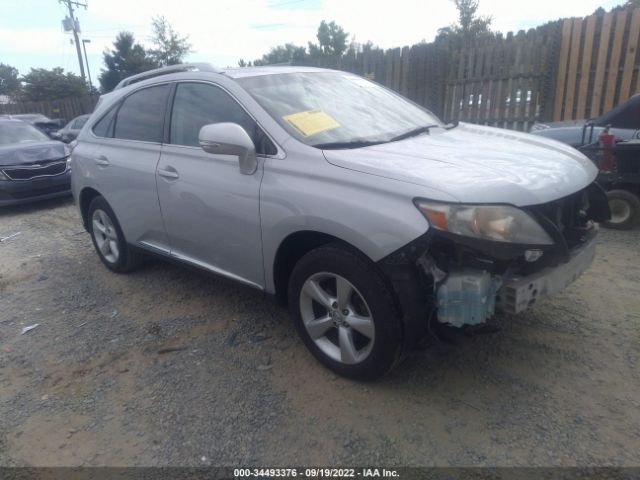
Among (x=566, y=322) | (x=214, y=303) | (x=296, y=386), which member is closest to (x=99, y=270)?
(x=214, y=303)

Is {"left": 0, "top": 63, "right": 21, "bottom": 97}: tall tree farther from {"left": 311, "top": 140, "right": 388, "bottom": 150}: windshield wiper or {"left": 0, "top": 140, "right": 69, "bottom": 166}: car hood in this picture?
{"left": 311, "top": 140, "right": 388, "bottom": 150}: windshield wiper

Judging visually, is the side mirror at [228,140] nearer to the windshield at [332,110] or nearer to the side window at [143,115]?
the windshield at [332,110]

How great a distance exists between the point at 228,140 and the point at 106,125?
2.23 m

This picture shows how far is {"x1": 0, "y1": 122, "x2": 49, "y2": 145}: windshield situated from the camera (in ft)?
28.7

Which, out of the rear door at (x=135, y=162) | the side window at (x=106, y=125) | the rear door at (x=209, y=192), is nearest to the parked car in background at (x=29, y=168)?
the side window at (x=106, y=125)

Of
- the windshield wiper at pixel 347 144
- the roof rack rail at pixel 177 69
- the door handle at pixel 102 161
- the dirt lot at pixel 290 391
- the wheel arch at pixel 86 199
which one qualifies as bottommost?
the dirt lot at pixel 290 391

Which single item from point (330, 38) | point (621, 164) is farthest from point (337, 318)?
point (330, 38)

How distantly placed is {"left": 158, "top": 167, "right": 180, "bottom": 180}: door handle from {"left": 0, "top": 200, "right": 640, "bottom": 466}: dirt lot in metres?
1.12

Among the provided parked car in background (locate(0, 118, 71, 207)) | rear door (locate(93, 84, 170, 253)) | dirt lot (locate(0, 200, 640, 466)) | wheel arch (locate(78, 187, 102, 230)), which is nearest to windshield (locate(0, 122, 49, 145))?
parked car in background (locate(0, 118, 71, 207))

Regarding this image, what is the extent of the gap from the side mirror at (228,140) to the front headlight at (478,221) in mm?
1175

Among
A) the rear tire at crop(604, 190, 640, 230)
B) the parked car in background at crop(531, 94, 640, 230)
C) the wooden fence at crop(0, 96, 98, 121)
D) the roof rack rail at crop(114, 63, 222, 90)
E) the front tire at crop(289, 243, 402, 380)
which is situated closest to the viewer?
the front tire at crop(289, 243, 402, 380)

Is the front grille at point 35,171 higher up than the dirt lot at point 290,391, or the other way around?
the front grille at point 35,171

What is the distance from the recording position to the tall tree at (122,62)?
35.5 metres

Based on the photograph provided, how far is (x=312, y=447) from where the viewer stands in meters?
2.31
